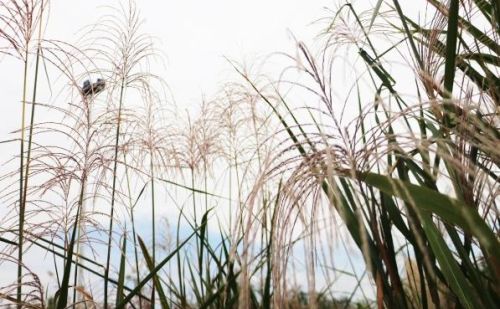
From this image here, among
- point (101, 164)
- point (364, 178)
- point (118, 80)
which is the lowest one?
point (364, 178)

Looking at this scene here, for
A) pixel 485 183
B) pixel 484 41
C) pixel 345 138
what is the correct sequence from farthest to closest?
pixel 484 41 < pixel 485 183 < pixel 345 138

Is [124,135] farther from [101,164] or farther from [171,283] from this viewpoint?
[171,283]

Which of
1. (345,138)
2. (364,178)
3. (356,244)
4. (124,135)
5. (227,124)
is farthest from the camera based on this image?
(227,124)

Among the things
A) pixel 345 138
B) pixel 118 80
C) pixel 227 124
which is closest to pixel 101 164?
pixel 118 80

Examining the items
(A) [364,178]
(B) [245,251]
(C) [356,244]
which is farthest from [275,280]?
(C) [356,244]

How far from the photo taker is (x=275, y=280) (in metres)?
0.89

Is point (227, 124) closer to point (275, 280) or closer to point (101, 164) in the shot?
point (101, 164)

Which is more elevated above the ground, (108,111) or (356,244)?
(108,111)

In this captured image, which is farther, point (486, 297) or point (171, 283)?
point (171, 283)

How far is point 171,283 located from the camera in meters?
2.30

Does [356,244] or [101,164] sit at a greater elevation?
[101,164]

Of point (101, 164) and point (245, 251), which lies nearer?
point (245, 251)

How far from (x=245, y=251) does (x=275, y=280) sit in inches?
2.8

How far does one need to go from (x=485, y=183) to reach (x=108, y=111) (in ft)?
5.06
